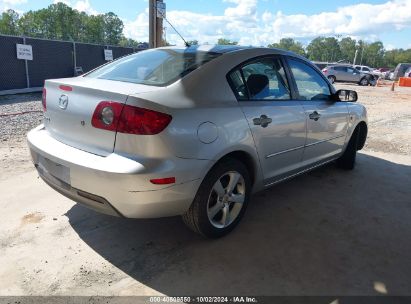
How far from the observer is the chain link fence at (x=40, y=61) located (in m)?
12.3

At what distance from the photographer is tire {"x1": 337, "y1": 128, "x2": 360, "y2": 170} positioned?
18.0 feet

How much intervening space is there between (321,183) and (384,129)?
5076 mm

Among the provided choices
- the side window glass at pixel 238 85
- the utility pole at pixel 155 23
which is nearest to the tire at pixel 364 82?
the utility pole at pixel 155 23

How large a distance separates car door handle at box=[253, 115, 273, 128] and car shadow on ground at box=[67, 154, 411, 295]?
0.99 metres

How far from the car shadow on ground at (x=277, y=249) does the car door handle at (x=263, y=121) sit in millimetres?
987

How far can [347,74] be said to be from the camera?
29.3m

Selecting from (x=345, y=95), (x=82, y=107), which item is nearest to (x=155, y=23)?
(x=345, y=95)

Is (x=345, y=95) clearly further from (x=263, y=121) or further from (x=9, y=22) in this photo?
(x=9, y=22)

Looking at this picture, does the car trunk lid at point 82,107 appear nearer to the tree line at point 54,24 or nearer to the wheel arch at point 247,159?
the wheel arch at point 247,159

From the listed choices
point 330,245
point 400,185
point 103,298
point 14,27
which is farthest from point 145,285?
point 14,27

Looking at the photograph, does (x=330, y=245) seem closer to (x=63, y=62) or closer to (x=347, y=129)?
(x=347, y=129)

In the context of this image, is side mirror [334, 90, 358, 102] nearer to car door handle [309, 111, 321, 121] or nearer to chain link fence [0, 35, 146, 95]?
car door handle [309, 111, 321, 121]

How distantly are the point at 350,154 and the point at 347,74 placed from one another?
Answer: 2601 centimetres

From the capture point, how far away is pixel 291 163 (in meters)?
4.02
